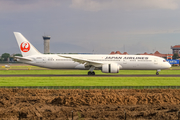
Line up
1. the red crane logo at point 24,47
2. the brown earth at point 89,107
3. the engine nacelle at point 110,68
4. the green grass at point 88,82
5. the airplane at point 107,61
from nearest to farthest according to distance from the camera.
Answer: the brown earth at point 89,107 → the green grass at point 88,82 → the engine nacelle at point 110,68 → the airplane at point 107,61 → the red crane logo at point 24,47

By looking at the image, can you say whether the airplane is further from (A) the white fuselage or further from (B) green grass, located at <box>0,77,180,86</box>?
(B) green grass, located at <box>0,77,180,86</box>

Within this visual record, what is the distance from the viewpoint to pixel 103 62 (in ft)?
156

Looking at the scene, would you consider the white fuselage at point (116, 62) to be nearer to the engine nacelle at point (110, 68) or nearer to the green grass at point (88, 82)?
the engine nacelle at point (110, 68)

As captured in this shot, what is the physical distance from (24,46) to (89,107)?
1420 inches

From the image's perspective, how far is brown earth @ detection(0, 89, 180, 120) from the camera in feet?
51.0

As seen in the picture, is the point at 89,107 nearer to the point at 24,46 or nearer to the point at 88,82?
the point at 88,82

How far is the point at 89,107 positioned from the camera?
721 inches

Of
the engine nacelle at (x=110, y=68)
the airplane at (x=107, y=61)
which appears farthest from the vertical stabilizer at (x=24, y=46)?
the engine nacelle at (x=110, y=68)

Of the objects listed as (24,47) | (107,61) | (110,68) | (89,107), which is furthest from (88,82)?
(24,47)

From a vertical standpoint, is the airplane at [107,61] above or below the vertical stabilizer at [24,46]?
below

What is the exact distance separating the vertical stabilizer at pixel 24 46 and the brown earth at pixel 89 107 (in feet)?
92.3

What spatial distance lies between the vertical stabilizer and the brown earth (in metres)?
28.1

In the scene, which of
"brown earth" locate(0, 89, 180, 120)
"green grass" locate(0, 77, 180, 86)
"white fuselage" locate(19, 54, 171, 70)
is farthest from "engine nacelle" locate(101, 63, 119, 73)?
"brown earth" locate(0, 89, 180, 120)

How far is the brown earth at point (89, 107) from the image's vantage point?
612 inches
